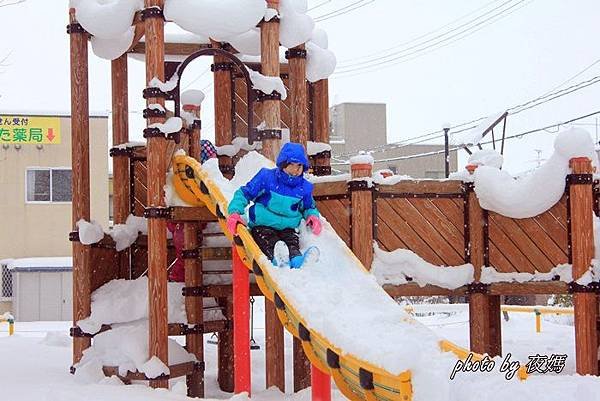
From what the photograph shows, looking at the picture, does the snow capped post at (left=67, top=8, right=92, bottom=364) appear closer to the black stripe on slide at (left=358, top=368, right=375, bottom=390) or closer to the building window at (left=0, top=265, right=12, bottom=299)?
the black stripe on slide at (left=358, top=368, right=375, bottom=390)

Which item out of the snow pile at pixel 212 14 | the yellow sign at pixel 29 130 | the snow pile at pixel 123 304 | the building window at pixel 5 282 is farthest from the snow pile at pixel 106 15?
the building window at pixel 5 282

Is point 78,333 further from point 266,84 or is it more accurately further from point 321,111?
point 321,111

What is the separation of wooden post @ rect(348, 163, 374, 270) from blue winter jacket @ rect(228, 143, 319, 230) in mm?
1158

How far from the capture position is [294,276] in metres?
7.24

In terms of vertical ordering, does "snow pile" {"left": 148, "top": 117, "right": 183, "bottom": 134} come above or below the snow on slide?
above

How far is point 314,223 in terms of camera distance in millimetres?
7949

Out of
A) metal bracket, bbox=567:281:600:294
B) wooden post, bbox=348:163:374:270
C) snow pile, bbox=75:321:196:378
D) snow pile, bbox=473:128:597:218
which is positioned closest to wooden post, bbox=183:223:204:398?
snow pile, bbox=75:321:196:378

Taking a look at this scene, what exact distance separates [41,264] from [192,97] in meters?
17.5

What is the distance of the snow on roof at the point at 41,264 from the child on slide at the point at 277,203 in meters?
20.0

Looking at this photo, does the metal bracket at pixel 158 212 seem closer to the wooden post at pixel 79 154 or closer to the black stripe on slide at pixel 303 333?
the wooden post at pixel 79 154

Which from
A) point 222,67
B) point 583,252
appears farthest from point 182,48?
point 583,252

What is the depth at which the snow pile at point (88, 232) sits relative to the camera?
10516mm

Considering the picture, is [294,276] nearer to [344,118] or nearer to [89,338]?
[89,338]

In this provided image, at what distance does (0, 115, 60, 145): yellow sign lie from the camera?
2678cm
